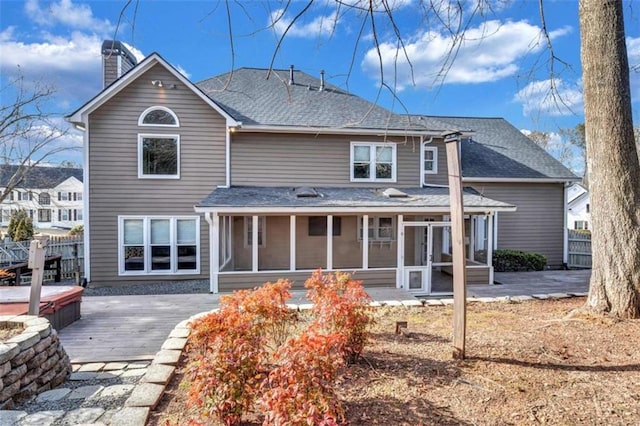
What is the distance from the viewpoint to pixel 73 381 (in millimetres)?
4141

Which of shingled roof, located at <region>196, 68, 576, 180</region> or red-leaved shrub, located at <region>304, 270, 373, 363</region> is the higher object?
shingled roof, located at <region>196, 68, 576, 180</region>

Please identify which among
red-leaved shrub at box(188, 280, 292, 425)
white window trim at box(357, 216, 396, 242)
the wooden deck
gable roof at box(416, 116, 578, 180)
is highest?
gable roof at box(416, 116, 578, 180)

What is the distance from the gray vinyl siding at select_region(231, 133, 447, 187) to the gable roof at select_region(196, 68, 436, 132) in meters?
0.47

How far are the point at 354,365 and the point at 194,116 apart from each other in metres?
9.70

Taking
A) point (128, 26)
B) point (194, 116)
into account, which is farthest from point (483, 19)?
point (194, 116)

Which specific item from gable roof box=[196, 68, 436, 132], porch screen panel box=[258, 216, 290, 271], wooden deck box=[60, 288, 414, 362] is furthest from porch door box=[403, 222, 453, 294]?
porch screen panel box=[258, 216, 290, 271]

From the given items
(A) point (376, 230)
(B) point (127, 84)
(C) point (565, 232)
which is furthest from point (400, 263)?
(B) point (127, 84)

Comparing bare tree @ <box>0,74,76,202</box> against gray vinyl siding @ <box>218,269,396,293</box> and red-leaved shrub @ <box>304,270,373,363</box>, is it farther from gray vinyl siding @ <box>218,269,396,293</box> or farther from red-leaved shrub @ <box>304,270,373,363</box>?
red-leaved shrub @ <box>304,270,373,363</box>

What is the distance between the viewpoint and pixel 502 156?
1443 centimetres

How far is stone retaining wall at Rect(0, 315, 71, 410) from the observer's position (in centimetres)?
336

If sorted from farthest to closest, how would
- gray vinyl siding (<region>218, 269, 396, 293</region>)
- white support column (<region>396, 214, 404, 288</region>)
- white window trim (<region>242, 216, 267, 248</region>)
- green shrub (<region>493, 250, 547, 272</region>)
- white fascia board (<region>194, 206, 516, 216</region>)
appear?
green shrub (<region>493, 250, 547, 272</region>), white window trim (<region>242, 216, 267, 248</region>), white support column (<region>396, 214, 404, 288</region>), gray vinyl siding (<region>218, 269, 396, 293</region>), white fascia board (<region>194, 206, 516, 216</region>)

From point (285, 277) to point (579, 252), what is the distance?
12150 millimetres

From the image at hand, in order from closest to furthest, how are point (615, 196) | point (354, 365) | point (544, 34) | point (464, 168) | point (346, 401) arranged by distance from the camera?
point (346, 401) < point (354, 365) < point (615, 196) < point (544, 34) < point (464, 168)

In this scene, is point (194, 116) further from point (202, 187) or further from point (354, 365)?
point (354, 365)
